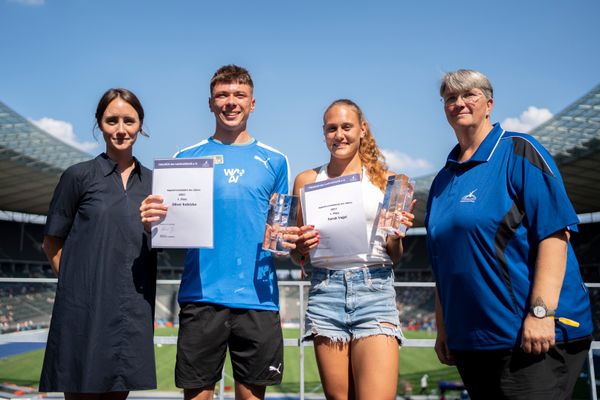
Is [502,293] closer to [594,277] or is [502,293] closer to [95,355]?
[95,355]

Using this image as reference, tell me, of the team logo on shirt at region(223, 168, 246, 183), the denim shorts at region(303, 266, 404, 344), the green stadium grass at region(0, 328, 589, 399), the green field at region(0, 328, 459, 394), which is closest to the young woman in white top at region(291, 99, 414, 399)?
the denim shorts at region(303, 266, 404, 344)

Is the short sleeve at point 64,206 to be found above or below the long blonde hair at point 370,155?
below

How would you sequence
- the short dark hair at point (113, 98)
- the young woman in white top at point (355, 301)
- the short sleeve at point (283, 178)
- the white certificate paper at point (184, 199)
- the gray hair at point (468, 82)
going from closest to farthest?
the gray hair at point (468, 82)
the young woman in white top at point (355, 301)
the white certificate paper at point (184, 199)
the short dark hair at point (113, 98)
the short sleeve at point (283, 178)

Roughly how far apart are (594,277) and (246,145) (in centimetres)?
3422

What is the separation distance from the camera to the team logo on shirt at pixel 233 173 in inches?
107

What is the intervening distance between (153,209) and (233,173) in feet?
1.49

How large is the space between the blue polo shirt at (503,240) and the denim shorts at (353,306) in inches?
14.6

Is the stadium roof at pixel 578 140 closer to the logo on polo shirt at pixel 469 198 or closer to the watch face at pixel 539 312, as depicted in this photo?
the logo on polo shirt at pixel 469 198

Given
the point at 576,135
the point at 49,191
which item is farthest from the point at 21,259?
the point at 576,135

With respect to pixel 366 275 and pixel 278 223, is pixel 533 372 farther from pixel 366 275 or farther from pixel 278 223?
pixel 278 223

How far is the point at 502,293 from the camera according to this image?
2059 mm

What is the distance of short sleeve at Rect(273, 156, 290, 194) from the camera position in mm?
2885

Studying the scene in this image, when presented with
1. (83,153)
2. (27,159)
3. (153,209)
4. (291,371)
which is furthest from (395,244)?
(83,153)

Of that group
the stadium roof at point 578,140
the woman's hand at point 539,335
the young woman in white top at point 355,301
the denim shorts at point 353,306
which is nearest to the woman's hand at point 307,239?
the young woman in white top at point 355,301
